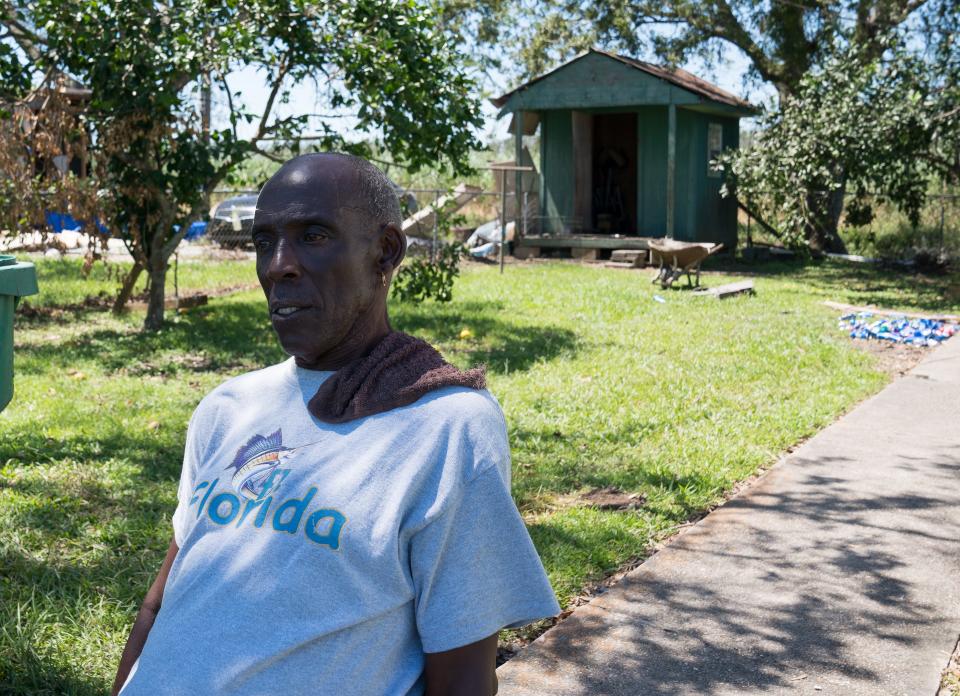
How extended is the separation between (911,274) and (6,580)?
18.4m

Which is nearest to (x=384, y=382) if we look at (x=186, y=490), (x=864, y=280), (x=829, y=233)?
(x=186, y=490)

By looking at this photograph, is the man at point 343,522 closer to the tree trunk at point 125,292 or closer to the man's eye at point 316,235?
the man's eye at point 316,235

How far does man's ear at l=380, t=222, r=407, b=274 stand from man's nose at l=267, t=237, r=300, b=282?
0.57 feet

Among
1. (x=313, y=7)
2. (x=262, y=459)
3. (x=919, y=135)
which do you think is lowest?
(x=262, y=459)

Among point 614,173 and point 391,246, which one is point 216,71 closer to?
point 391,246

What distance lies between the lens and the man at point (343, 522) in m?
1.76

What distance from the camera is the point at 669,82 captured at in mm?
19922

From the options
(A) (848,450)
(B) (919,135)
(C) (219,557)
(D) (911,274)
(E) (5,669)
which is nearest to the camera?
(C) (219,557)

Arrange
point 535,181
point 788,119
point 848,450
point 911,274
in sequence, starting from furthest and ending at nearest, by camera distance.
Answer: point 535,181
point 911,274
point 788,119
point 848,450

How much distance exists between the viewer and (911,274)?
774 inches

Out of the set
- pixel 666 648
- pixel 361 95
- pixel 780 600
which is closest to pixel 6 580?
pixel 666 648

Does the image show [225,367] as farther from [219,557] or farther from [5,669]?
[219,557]

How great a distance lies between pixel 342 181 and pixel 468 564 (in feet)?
2.45

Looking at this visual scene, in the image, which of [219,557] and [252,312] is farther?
[252,312]
